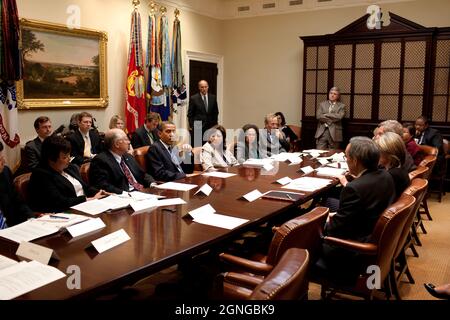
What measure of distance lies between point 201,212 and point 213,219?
13 cm

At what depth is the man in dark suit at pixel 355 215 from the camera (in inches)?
100

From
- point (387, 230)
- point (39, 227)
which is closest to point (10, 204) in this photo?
point (39, 227)

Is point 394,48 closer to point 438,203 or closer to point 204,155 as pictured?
point 438,203

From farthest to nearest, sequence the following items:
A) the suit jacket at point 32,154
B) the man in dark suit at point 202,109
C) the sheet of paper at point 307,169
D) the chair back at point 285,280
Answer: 1. the man in dark suit at point 202,109
2. the suit jacket at point 32,154
3. the sheet of paper at point 307,169
4. the chair back at point 285,280

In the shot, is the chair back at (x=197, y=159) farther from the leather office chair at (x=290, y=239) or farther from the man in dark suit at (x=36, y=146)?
the leather office chair at (x=290, y=239)

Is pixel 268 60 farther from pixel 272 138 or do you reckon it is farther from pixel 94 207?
pixel 94 207

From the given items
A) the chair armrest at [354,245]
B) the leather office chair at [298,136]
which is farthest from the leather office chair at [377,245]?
the leather office chair at [298,136]

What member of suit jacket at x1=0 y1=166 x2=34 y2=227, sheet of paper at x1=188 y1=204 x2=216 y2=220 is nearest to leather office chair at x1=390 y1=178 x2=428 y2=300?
sheet of paper at x1=188 y1=204 x2=216 y2=220

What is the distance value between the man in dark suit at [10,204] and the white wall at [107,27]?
9.25ft

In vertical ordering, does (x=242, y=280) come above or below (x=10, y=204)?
below

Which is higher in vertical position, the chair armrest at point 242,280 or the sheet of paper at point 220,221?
the sheet of paper at point 220,221

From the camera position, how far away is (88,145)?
5.59 meters

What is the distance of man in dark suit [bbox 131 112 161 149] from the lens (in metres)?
5.94

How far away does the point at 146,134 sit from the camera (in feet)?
19.6
